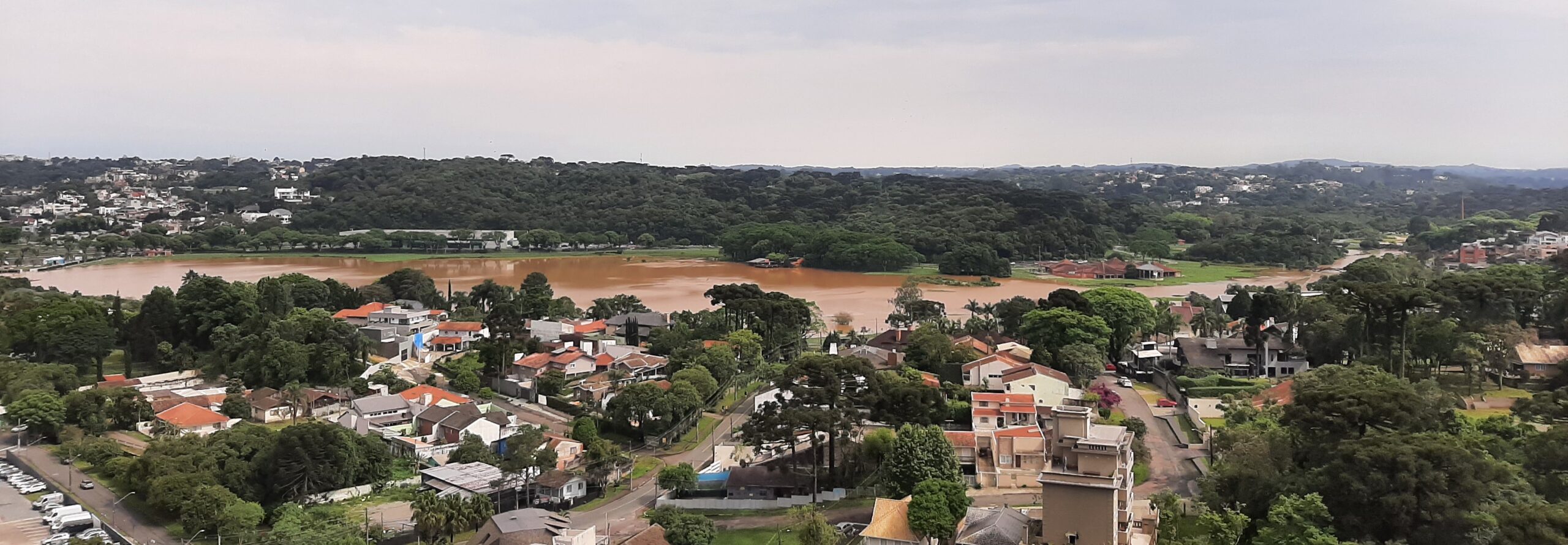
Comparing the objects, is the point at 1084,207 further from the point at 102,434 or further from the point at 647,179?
the point at 102,434

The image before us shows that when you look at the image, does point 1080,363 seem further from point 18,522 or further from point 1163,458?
point 18,522

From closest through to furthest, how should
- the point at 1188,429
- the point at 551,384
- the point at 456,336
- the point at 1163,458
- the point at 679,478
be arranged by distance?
1. the point at 679,478
2. the point at 1163,458
3. the point at 1188,429
4. the point at 551,384
5. the point at 456,336

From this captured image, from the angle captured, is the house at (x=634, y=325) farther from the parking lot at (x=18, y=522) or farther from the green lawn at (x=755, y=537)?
the parking lot at (x=18, y=522)

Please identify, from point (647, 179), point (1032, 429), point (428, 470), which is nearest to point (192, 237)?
point (647, 179)

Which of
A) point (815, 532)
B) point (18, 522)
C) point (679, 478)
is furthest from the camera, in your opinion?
point (679, 478)

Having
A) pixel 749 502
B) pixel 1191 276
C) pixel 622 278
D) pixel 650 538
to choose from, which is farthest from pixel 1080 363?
pixel 622 278

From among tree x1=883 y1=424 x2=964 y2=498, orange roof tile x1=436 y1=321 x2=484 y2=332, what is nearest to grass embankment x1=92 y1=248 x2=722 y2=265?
orange roof tile x1=436 y1=321 x2=484 y2=332
